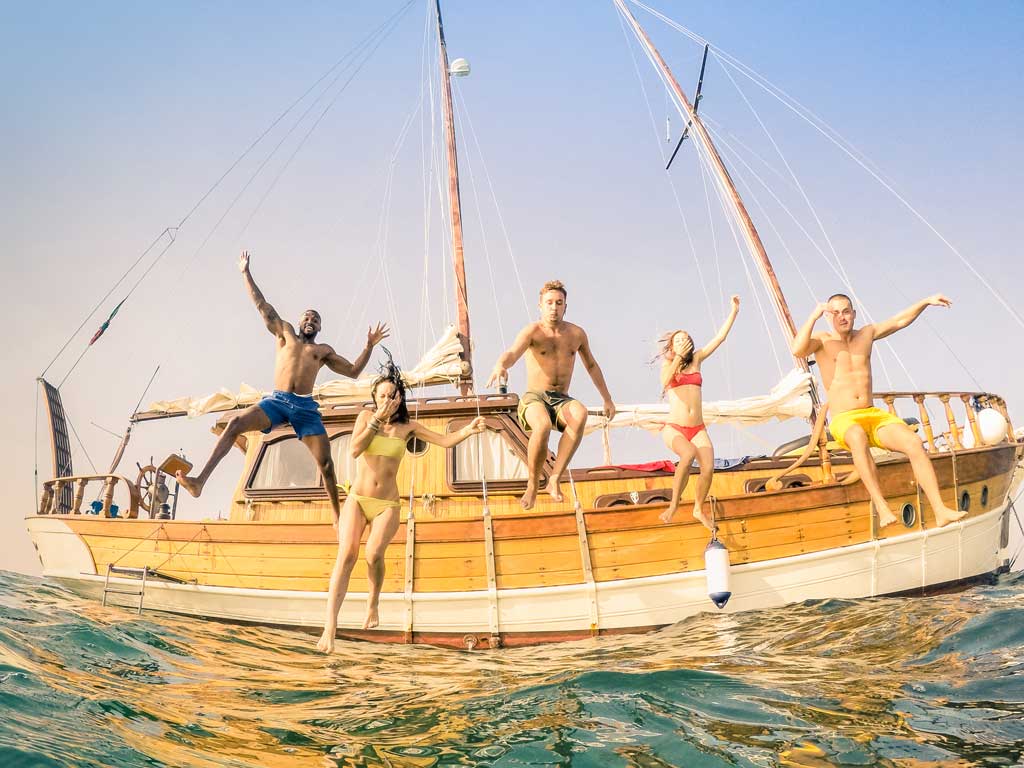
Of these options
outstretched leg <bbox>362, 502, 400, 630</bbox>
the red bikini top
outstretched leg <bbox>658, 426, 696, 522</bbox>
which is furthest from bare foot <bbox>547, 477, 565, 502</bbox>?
the red bikini top

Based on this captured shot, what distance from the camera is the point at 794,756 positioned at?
3320 mm

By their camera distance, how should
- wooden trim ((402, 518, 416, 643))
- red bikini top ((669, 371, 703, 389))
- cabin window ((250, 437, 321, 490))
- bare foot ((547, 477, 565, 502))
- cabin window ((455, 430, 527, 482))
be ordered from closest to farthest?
1. bare foot ((547, 477, 565, 502))
2. red bikini top ((669, 371, 703, 389))
3. wooden trim ((402, 518, 416, 643))
4. cabin window ((455, 430, 527, 482))
5. cabin window ((250, 437, 321, 490))

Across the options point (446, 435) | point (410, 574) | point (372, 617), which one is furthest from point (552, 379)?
point (410, 574)

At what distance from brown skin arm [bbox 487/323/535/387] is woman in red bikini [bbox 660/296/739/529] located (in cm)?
192

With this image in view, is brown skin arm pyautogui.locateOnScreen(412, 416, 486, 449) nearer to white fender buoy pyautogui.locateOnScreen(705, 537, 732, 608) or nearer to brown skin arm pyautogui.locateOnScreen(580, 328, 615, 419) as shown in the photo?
brown skin arm pyautogui.locateOnScreen(580, 328, 615, 419)

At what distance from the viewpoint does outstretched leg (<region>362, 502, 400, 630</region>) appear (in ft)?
→ 20.3

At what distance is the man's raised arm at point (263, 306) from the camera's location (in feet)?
22.5

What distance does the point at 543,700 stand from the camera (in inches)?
173

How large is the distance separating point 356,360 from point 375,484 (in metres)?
1.67

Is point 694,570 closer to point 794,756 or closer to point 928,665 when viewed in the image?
point 928,665

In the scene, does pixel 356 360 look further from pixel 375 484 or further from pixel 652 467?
pixel 652 467

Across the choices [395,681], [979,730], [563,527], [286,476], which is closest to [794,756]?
[979,730]

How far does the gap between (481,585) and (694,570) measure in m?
2.70

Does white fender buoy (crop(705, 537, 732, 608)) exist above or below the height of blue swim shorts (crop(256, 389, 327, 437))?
below
